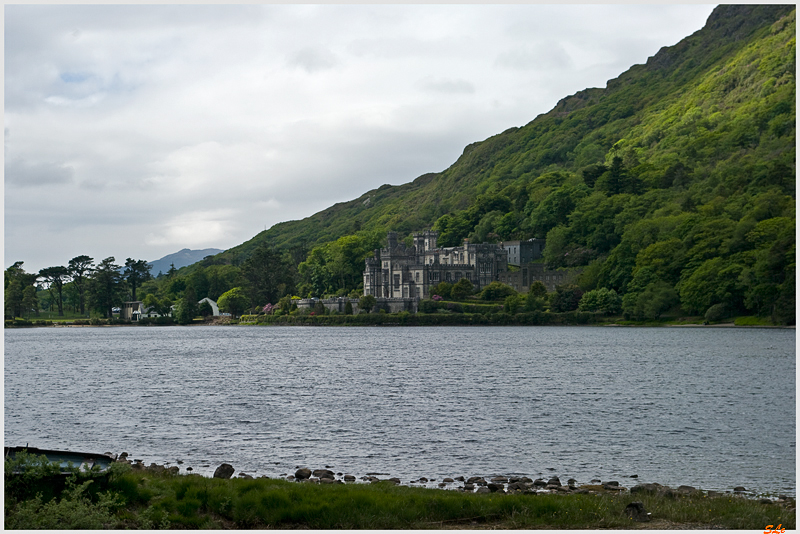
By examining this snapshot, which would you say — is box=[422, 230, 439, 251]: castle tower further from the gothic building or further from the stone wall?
the stone wall

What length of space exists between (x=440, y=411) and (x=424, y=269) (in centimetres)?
11155

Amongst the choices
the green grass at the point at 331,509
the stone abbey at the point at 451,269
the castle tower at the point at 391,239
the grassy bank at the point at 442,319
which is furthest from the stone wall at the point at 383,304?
the green grass at the point at 331,509

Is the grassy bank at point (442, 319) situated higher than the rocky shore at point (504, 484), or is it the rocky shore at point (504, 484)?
the grassy bank at point (442, 319)

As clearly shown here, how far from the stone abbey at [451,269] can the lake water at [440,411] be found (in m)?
69.3

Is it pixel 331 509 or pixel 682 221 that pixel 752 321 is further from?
pixel 331 509

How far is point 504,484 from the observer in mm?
23422

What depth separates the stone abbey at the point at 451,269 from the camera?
148 m

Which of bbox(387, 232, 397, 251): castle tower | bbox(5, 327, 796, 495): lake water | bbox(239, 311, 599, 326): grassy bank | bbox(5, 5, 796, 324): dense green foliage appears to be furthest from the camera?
bbox(387, 232, 397, 251): castle tower

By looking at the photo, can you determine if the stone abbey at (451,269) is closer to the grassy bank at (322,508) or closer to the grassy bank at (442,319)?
the grassy bank at (442,319)

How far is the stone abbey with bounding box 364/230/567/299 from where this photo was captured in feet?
486

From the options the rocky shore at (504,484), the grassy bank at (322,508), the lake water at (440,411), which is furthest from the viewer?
the lake water at (440,411)

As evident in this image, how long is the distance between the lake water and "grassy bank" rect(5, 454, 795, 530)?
801cm

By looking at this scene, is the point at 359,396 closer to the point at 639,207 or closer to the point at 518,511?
the point at 518,511

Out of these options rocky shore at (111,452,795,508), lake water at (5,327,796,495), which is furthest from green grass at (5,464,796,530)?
lake water at (5,327,796,495)
